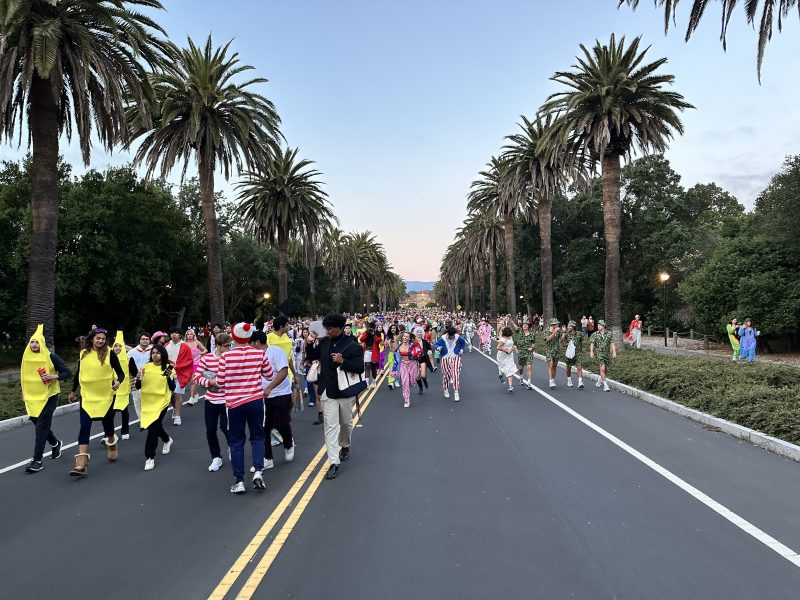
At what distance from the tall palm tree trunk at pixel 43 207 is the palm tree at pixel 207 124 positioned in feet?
22.7

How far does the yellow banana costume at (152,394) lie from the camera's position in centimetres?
784

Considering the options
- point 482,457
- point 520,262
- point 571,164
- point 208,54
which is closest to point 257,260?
point 520,262

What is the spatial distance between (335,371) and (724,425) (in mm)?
6799

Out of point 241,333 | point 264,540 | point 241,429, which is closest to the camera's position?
point 264,540

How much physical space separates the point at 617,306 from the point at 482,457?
18.0 metres

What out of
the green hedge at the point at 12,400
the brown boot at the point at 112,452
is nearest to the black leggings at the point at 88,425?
the brown boot at the point at 112,452

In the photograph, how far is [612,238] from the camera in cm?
2406

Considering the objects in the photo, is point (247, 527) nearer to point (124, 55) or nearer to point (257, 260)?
point (124, 55)

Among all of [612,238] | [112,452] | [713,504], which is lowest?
[713,504]

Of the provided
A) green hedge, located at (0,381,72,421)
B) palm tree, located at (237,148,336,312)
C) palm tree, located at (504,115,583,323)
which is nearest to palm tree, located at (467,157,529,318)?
palm tree, located at (504,115,583,323)

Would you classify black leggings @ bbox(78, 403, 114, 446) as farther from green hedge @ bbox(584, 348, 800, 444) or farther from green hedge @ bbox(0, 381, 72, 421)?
green hedge @ bbox(584, 348, 800, 444)

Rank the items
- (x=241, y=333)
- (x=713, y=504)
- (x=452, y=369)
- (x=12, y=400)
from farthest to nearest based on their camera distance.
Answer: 1. (x=452, y=369)
2. (x=12, y=400)
3. (x=241, y=333)
4. (x=713, y=504)

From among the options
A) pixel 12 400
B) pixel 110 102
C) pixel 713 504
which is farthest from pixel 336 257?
pixel 713 504

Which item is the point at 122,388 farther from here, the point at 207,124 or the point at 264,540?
the point at 207,124
